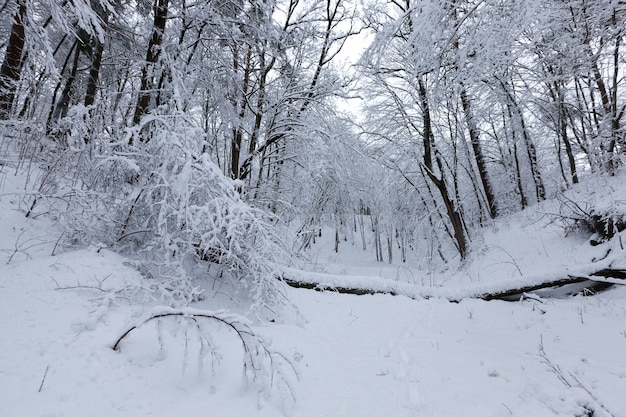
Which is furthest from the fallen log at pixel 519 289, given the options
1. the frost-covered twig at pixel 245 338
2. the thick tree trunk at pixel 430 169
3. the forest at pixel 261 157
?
the thick tree trunk at pixel 430 169

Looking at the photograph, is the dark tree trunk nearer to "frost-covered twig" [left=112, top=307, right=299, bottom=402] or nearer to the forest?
the forest

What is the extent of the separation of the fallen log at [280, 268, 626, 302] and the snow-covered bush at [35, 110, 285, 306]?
0.62m

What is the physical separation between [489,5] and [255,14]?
14.0ft

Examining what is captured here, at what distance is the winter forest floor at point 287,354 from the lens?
75.1 inches

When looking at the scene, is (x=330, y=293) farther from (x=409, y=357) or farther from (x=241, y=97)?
(x=241, y=97)

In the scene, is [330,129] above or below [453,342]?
above

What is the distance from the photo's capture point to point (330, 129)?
705cm

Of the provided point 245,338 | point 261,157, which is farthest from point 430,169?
point 245,338

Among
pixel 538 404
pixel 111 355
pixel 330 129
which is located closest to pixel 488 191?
pixel 330 129

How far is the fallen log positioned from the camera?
170 inches

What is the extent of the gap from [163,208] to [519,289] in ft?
16.4

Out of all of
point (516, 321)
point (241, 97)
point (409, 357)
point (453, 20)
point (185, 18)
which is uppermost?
point (185, 18)

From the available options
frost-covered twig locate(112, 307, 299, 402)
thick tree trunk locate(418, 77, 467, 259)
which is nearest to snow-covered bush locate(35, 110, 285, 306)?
frost-covered twig locate(112, 307, 299, 402)

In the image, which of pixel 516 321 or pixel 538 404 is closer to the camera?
pixel 538 404
